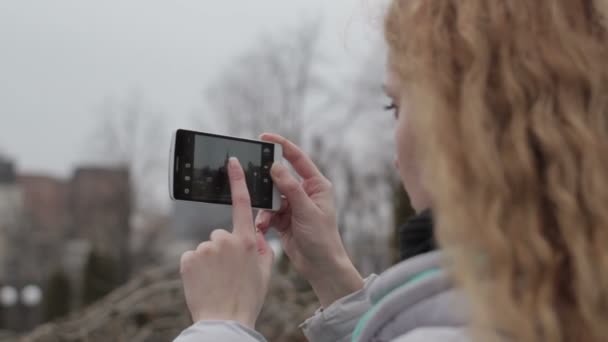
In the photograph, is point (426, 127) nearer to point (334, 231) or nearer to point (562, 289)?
point (562, 289)

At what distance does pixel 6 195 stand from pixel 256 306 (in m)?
42.6

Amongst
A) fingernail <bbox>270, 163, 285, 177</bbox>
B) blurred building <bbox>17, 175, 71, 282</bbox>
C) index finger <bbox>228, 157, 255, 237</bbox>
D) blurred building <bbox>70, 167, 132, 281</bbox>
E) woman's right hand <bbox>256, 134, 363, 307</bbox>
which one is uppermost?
fingernail <bbox>270, 163, 285, 177</bbox>

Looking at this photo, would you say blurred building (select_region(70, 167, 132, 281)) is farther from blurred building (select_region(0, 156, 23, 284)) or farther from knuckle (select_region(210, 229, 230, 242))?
knuckle (select_region(210, 229, 230, 242))

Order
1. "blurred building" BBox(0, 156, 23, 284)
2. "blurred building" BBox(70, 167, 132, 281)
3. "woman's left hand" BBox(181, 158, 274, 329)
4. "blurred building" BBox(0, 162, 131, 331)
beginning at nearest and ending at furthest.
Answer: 1. "woman's left hand" BBox(181, 158, 274, 329)
2. "blurred building" BBox(0, 162, 131, 331)
3. "blurred building" BBox(70, 167, 132, 281)
4. "blurred building" BBox(0, 156, 23, 284)

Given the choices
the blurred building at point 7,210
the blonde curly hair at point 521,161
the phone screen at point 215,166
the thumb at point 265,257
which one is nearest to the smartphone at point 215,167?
the phone screen at point 215,166

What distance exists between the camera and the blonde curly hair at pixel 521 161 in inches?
38.0

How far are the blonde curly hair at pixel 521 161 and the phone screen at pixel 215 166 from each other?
0.83m

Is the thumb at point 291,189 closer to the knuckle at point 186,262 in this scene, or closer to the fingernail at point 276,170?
the fingernail at point 276,170

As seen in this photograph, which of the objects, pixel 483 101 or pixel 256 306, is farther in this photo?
pixel 256 306

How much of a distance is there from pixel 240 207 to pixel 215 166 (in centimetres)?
37

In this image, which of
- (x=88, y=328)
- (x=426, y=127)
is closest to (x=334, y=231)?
(x=426, y=127)

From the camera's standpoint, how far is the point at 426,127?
1040 millimetres

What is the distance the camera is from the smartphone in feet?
6.09

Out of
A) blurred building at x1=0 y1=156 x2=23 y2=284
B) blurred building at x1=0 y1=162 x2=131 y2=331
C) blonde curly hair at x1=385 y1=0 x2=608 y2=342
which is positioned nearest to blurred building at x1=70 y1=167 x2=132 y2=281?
blurred building at x1=0 y1=162 x2=131 y2=331
